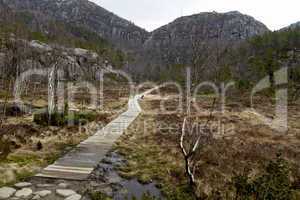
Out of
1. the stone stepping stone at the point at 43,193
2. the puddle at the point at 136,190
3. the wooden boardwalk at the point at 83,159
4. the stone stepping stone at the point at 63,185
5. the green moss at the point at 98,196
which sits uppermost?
the wooden boardwalk at the point at 83,159

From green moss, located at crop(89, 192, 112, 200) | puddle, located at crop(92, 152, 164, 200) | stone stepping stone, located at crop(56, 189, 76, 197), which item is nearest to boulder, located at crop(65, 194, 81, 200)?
stone stepping stone, located at crop(56, 189, 76, 197)

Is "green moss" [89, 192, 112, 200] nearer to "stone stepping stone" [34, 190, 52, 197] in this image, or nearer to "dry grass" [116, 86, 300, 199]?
"stone stepping stone" [34, 190, 52, 197]

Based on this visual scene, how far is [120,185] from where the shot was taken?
30.1ft

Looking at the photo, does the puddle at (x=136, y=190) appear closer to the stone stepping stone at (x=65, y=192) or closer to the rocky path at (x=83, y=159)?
the stone stepping stone at (x=65, y=192)

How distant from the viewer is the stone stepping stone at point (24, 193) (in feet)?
25.2

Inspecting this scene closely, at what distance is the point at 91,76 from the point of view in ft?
298

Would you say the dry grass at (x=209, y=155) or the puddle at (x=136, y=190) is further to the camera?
the dry grass at (x=209, y=155)

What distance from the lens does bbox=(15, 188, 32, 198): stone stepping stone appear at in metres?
7.69

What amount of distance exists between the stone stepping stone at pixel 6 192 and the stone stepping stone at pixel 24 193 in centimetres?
15

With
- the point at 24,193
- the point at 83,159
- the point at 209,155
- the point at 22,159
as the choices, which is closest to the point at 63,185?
the point at 24,193

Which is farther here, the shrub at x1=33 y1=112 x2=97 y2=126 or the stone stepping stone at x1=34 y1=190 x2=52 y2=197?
the shrub at x1=33 y1=112 x2=97 y2=126

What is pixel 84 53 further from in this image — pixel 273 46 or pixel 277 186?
pixel 277 186

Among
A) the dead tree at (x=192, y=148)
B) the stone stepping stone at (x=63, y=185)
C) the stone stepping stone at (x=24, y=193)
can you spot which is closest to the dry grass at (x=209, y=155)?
the dead tree at (x=192, y=148)

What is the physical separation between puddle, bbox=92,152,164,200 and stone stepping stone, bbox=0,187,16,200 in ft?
7.74
